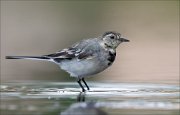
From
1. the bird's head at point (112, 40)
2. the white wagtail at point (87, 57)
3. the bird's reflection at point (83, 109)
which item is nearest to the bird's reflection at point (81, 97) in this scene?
the bird's reflection at point (83, 109)

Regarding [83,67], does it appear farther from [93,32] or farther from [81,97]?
[93,32]

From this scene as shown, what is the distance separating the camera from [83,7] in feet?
89.5

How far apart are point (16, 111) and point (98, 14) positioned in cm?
1757

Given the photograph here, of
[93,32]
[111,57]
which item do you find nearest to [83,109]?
[111,57]

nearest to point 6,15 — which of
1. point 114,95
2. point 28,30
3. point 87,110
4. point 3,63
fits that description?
point 28,30

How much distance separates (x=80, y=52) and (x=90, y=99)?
84.3 inches

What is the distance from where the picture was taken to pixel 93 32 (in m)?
24.3

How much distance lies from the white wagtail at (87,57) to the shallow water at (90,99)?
30cm

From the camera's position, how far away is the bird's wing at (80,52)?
43.9 feet

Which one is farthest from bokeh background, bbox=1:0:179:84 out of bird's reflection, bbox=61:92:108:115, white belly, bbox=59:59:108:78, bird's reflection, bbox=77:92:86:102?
bird's reflection, bbox=61:92:108:115

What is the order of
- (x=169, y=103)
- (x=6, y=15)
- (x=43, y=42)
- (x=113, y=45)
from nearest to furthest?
(x=169, y=103)
(x=113, y=45)
(x=43, y=42)
(x=6, y=15)

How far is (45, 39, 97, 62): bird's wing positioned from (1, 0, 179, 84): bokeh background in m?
2.48

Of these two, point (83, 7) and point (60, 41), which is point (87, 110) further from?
point (83, 7)

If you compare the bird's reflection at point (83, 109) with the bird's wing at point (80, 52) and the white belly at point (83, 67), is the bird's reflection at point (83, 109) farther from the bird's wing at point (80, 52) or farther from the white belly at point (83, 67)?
the bird's wing at point (80, 52)
